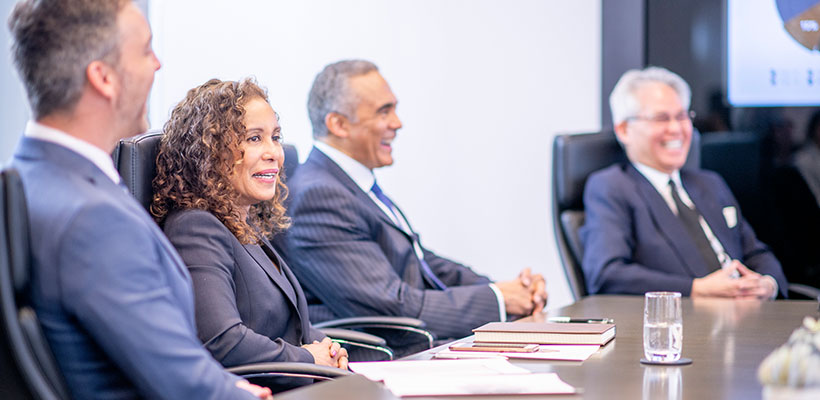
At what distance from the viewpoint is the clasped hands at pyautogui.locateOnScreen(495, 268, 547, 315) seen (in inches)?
118

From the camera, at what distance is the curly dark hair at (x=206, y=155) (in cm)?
208

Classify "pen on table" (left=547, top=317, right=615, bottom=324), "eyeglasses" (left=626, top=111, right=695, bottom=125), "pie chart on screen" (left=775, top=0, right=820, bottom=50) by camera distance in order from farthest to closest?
"pie chart on screen" (left=775, top=0, right=820, bottom=50)
"eyeglasses" (left=626, top=111, right=695, bottom=125)
"pen on table" (left=547, top=317, right=615, bottom=324)

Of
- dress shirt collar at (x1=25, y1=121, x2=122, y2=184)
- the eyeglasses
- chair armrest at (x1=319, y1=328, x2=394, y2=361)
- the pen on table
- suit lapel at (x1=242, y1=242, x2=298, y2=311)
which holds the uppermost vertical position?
dress shirt collar at (x1=25, y1=121, x2=122, y2=184)

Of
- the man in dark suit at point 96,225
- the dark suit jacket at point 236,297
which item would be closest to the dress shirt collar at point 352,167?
the dark suit jacket at point 236,297

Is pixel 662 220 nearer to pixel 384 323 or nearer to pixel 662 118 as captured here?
pixel 662 118

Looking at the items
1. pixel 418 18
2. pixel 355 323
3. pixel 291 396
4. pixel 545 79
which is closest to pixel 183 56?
pixel 418 18

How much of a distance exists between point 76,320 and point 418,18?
3.49 meters

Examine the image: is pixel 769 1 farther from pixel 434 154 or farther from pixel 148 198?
pixel 148 198

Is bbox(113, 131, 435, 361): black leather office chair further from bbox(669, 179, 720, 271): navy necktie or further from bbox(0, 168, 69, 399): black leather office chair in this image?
bbox(669, 179, 720, 271): navy necktie

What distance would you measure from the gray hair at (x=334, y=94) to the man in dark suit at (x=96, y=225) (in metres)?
1.77

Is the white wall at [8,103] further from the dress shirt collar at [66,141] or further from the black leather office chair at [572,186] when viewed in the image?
the dress shirt collar at [66,141]

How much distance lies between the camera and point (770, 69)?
4316 millimetres

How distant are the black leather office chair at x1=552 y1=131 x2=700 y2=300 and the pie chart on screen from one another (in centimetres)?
118

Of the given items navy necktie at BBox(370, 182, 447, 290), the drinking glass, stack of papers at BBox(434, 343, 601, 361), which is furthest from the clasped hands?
the drinking glass
